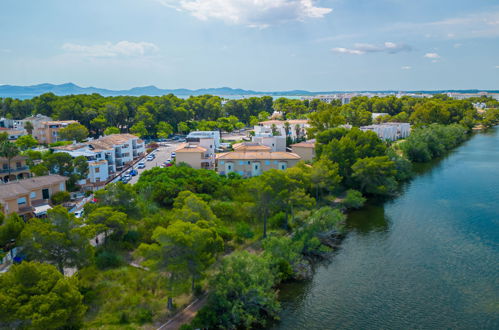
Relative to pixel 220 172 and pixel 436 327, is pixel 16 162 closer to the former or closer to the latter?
pixel 220 172

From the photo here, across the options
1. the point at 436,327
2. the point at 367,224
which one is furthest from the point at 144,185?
the point at 436,327

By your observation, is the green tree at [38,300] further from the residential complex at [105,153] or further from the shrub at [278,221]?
the residential complex at [105,153]

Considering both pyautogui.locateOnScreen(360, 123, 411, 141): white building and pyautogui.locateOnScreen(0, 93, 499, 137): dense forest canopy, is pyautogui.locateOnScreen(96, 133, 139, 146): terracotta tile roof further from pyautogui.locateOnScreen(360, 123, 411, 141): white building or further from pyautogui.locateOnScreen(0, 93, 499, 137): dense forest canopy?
pyautogui.locateOnScreen(360, 123, 411, 141): white building

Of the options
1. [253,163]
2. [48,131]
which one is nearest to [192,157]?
[253,163]

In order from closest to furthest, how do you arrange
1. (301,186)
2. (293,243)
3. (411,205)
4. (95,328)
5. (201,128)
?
(95,328), (293,243), (301,186), (411,205), (201,128)

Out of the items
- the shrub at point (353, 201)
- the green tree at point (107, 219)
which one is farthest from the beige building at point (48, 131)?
the shrub at point (353, 201)

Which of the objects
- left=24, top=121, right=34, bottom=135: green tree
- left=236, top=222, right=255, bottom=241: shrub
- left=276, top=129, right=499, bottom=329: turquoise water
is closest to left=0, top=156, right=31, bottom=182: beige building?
left=236, top=222, right=255, bottom=241: shrub
